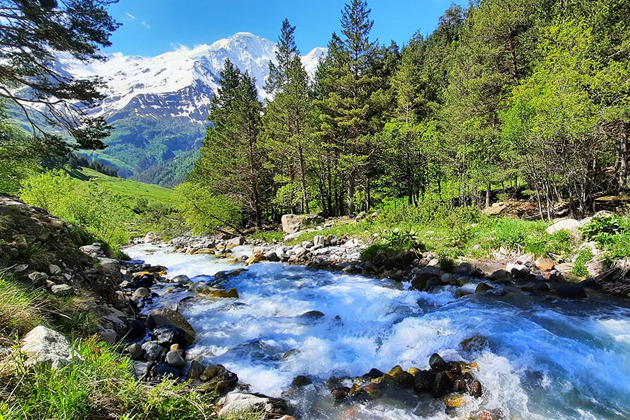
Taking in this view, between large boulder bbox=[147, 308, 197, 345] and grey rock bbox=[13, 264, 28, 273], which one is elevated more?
grey rock bbox=[13, 264, 28, 273]

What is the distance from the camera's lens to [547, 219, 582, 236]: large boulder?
11.7 metres

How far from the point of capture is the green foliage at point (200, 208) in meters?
26.0

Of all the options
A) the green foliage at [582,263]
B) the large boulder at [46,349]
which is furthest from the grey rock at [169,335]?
the green foliage at [582,263]

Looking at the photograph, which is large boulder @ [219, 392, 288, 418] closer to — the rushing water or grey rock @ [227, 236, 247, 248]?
the rushing water

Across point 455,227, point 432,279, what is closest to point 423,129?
point 455,227

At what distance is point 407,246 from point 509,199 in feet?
64.8

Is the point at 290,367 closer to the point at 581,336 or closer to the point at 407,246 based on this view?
the point at 581,336

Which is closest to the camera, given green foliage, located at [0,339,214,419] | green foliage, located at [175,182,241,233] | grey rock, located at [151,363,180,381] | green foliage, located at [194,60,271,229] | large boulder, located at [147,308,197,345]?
green foliage, located at [0,339,214,419]

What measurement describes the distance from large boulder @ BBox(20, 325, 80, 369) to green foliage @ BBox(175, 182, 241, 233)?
24.1m

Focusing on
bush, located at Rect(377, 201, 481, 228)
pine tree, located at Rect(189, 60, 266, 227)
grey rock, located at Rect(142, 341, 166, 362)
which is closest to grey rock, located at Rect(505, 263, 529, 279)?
bush, located at Rect(377, 201, 481, 228)

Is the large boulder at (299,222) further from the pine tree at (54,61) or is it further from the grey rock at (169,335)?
the grey rock at (169,335)

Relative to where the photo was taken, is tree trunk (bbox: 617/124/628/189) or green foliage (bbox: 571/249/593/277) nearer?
green foliage (bbox: 571/249/593/277)

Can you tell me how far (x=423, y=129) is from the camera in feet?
86.1

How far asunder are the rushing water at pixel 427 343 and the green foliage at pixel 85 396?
2.68 metres
